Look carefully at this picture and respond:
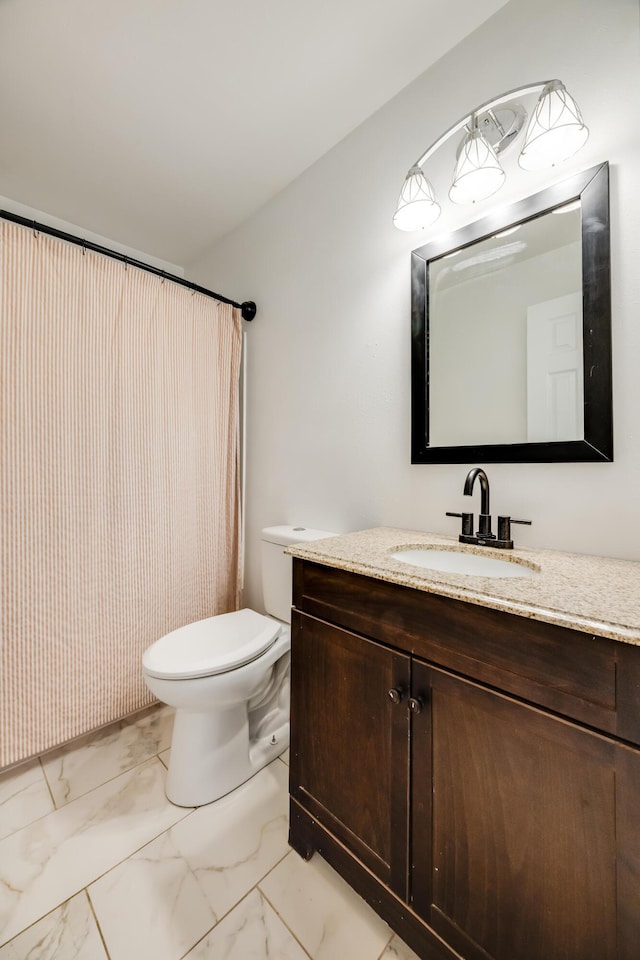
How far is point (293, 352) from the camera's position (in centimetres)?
170

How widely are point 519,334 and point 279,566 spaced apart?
116 cm

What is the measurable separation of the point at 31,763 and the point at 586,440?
6.95 ft

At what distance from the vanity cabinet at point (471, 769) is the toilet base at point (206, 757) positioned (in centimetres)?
40

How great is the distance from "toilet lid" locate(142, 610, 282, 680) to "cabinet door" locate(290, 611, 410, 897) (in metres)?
0.30

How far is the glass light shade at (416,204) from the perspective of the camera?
43.1 inches

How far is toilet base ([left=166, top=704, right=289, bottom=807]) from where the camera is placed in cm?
121

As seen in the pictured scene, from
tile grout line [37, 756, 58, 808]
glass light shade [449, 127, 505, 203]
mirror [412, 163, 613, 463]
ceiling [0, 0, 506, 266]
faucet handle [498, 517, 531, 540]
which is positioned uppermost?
ceiling [0, 0, 506, 266]

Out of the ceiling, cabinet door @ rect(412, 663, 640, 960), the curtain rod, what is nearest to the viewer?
cabinet door @ rect(412, 663, 640, 960)

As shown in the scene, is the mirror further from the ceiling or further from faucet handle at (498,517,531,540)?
the ceiling

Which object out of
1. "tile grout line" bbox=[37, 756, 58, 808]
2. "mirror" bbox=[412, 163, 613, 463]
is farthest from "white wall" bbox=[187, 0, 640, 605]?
"tile grout line" bbox=[37, 756, 58, 808]

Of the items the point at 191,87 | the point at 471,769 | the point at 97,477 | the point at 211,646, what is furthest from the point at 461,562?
the point at 191,87

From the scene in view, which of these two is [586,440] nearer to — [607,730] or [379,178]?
[607,730]

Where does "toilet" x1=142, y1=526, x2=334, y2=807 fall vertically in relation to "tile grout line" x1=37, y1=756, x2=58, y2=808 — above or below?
above

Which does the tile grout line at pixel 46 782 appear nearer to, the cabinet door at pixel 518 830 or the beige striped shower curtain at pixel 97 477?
the beige striped shower curtain at pixel 97 477
